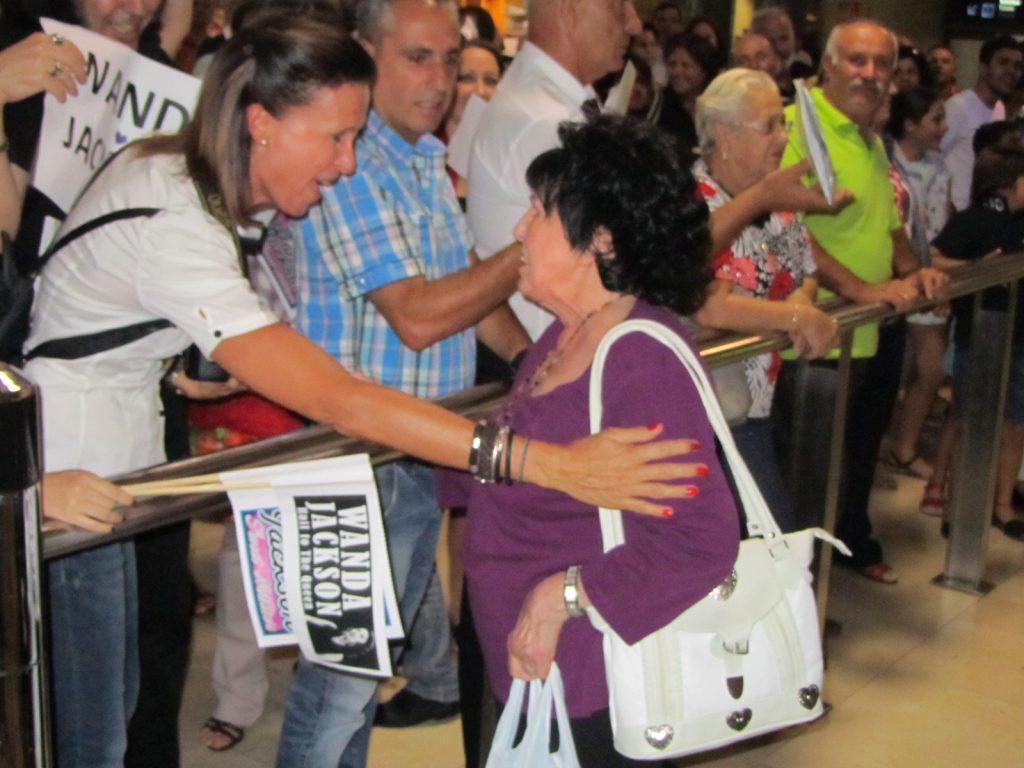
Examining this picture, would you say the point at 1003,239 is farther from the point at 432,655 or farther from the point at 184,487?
the point at 184,487

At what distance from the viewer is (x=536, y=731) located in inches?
73.0

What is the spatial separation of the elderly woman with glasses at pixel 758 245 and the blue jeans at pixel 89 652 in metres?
1.48

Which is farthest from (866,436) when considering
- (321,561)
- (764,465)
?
(321,561)

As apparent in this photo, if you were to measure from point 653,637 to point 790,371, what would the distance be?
2086 mm

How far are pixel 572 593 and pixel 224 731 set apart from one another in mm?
1686

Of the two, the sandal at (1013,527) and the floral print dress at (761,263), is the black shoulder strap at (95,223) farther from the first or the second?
the sandal at (1013,527)

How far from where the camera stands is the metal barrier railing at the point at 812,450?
1.50 m

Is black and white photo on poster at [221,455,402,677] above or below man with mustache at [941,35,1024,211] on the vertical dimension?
below

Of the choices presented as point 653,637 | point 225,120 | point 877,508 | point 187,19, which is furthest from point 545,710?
point 877,508

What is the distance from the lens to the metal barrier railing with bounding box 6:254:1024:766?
1498 millimetres

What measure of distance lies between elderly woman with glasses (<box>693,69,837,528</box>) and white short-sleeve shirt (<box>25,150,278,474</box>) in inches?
54.7

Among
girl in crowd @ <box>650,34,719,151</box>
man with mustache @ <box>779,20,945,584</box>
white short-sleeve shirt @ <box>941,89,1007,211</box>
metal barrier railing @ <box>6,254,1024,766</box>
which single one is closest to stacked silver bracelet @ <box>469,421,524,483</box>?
metal barrier railing @ <box>6,254,1024,766</box>

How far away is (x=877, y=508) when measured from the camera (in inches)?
197

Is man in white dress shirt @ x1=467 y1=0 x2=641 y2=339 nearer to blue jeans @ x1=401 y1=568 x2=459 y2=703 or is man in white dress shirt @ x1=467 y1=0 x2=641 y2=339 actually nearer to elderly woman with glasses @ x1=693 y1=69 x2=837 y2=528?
elderly woman with glasses @ x1=693 y1=69 x2=837 y2=528
